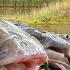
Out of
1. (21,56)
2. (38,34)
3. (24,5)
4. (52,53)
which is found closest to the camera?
(21,56)

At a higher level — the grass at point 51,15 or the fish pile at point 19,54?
the fish pile at point 19,54

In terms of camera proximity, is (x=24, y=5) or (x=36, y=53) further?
(x=24, y=5)

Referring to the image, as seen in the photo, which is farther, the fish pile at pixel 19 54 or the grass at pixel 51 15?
the grass at pixel 51 15

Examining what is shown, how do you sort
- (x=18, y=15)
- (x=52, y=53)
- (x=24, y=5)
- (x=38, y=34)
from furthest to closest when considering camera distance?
(x=24, y=5) < (x=18, y=15) < (x=38, y=34) < (x=52, y=53)

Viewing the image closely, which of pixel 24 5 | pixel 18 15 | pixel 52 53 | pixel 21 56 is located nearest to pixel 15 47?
pixel 21 56

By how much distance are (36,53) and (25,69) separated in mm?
208

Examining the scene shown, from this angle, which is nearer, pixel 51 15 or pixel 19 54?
pixel 19 54

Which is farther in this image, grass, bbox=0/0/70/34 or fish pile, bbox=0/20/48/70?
grass, bbox=0/0/70/34

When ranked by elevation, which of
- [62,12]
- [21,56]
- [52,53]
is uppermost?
[21,56]

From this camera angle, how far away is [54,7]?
1781 cm

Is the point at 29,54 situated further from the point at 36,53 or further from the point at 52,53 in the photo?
the point at 52,53

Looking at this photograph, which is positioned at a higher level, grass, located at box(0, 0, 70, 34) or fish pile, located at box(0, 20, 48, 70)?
fish pile, located at box(0, 20, 48, 70)

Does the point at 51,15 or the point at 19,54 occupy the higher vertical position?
the point at 19,54

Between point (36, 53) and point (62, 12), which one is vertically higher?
point (36, 53)
